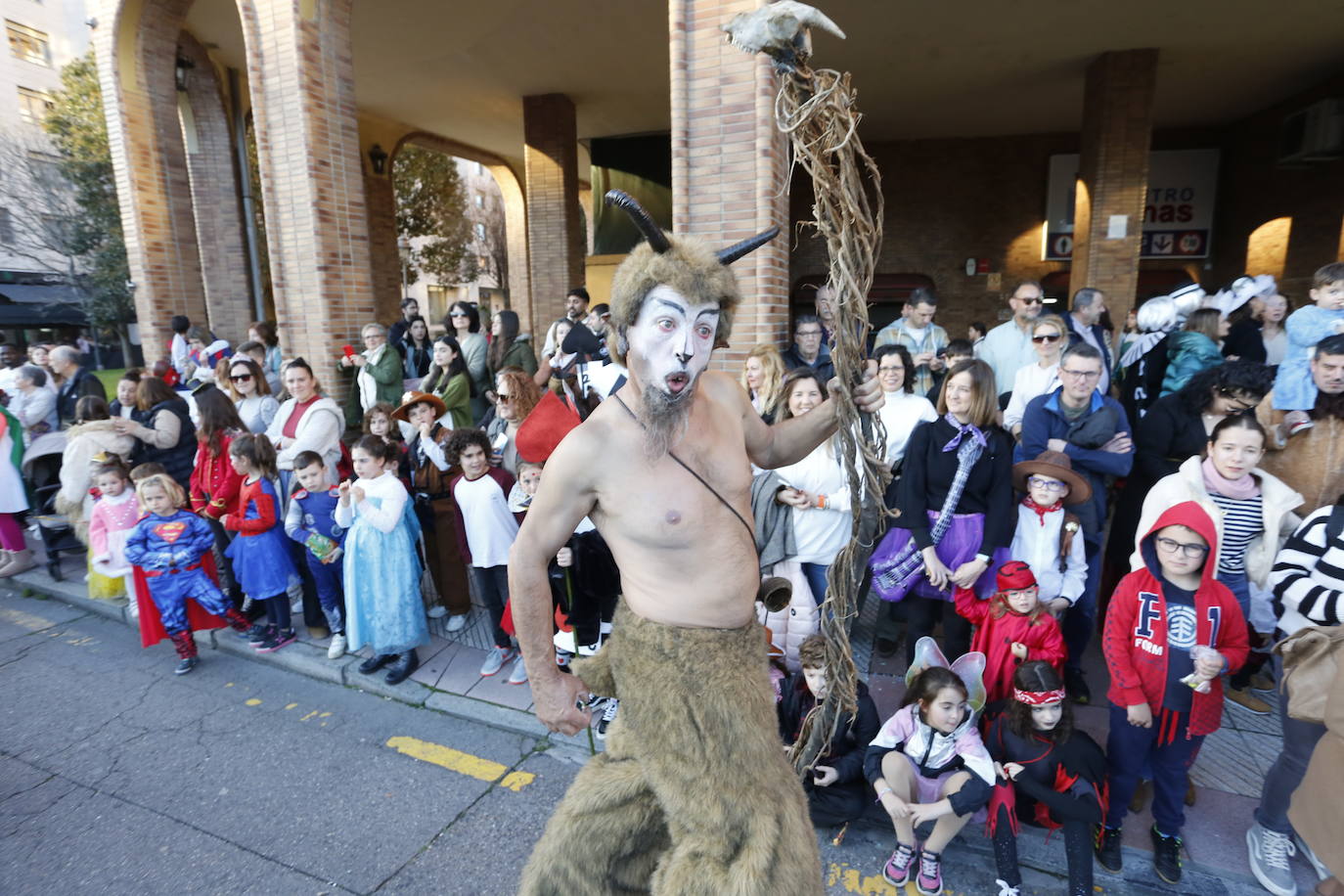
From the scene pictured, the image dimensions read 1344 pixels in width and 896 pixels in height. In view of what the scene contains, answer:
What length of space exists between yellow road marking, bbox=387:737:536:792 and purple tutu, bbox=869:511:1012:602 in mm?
2154

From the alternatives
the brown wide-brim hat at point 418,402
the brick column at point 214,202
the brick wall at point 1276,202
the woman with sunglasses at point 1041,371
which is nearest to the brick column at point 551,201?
the brick column at point 214,202

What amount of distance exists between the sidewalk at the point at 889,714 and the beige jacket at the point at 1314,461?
126cm

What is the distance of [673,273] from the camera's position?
1.95 m

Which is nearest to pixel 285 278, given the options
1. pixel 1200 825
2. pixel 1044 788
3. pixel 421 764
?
pixel 421 764

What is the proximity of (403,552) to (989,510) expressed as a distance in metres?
3.41

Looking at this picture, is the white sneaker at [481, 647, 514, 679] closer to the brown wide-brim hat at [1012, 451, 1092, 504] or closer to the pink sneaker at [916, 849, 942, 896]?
the pink sneaker at [916, 849, 942, 896]

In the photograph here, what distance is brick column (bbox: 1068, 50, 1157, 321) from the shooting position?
31.0ft

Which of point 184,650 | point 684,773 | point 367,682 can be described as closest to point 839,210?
point 684,773

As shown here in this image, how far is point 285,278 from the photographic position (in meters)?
7.54

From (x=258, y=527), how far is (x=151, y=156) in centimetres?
734

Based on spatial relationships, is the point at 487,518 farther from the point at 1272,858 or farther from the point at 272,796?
the point at 1272,858

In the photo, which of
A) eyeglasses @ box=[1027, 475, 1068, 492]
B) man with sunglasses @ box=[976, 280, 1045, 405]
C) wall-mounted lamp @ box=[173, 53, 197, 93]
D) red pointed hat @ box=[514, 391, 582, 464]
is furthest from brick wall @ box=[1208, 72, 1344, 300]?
wall-mounted lamp @ box=[173, 53, 197, 93]

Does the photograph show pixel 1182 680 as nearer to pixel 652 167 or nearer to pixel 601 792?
pixel 601 792

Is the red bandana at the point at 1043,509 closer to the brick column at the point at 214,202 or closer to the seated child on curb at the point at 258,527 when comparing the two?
the seated child on curb at the point at 258,527
